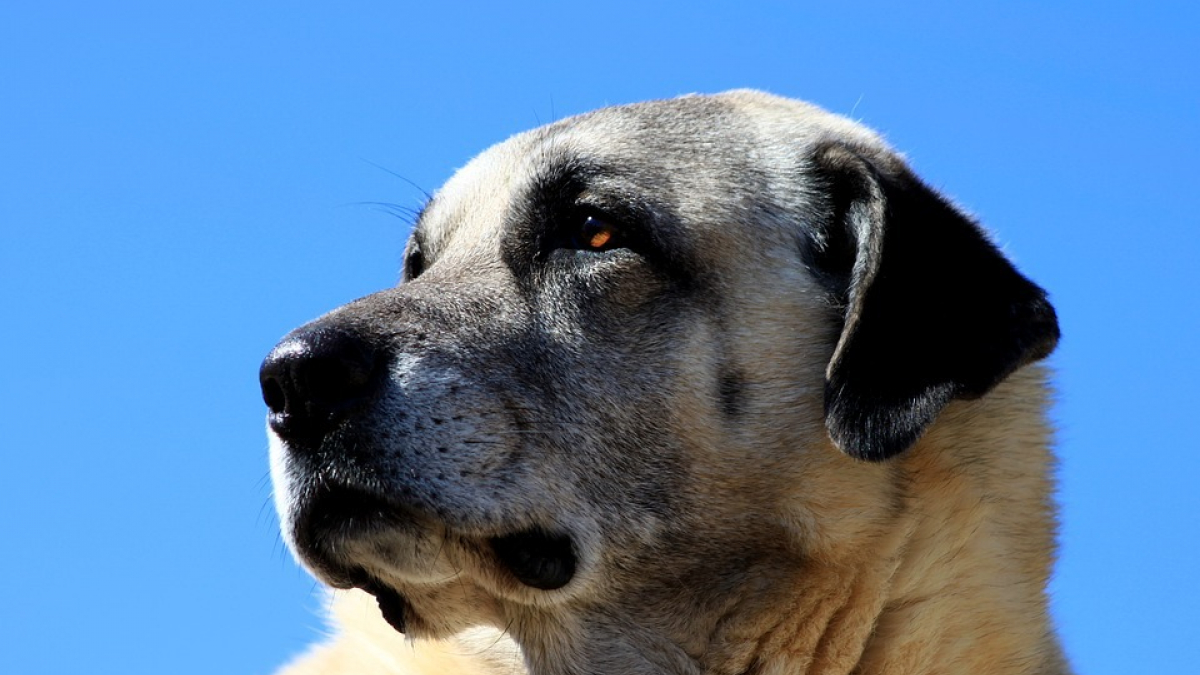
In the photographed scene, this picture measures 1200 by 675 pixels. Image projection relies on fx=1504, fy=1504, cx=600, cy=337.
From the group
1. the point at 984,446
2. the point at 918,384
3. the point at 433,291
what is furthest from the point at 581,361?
the point at 984,446

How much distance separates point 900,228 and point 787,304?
0.37 metres

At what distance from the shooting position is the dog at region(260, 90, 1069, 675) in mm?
3678

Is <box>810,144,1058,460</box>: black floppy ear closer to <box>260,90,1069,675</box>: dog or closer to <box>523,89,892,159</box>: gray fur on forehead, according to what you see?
<box>260,90,1069,675</box>: dog

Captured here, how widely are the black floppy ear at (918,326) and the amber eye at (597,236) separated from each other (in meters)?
0.66

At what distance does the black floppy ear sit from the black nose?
120 cm

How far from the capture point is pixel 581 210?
13.8ft

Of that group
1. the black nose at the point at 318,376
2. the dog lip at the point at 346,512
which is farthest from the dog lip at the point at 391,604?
the black nose at the point at 318,376

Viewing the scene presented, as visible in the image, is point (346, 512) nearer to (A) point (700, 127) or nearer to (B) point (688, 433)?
(B) point (688, 433)

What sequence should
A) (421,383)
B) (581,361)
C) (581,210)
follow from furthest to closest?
(581,210) → (581,361) → (421,383)

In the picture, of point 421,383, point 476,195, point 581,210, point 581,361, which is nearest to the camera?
point 421,383

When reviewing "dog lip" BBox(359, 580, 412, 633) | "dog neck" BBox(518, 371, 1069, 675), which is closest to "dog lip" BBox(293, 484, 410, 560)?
"dog lip" BBox(359, 580, 412, 633)

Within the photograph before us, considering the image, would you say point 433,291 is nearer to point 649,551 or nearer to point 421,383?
point 421,383

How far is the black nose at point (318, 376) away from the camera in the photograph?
3592 millimetres

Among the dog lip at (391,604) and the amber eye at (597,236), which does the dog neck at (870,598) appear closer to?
the dog lip at (391,604)
